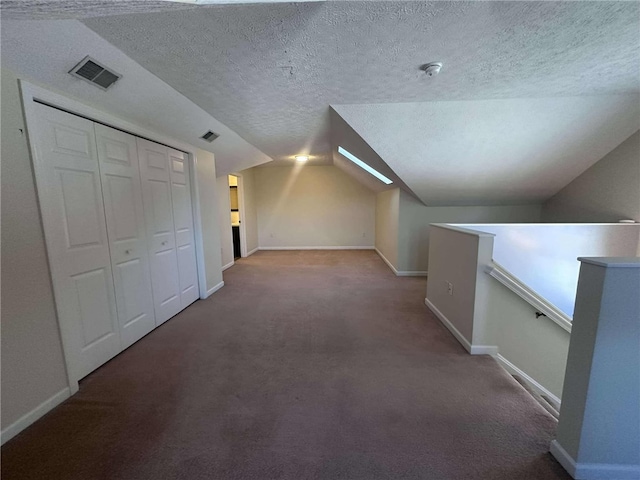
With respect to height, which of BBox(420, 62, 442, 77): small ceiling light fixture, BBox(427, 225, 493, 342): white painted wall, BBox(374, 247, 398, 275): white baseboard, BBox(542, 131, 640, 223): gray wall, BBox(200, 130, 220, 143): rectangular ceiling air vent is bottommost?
BBox(374, 247, 398, 275): white baseboard

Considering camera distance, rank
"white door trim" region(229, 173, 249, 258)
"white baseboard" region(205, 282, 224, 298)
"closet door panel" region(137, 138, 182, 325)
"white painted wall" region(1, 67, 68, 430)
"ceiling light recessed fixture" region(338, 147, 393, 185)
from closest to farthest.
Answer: "white painted wall" region(1, 67, 68, 430)
"closet door panel" region(137, 138, 182, 325)
"white baseboard" region(205, 282, 224, 298)
"ceiling light recessed fixture" region(338, 147, 393, 185)
"white door trim" region(229, 173, 249, 258)

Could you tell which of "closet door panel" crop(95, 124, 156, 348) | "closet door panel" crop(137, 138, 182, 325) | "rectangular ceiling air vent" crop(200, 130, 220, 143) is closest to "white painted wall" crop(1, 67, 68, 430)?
"closet door panel" crop(95, 124, 156, 348)

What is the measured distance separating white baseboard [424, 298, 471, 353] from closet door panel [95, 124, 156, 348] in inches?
121

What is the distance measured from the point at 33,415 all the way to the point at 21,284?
80 cm

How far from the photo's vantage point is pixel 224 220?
5219mm

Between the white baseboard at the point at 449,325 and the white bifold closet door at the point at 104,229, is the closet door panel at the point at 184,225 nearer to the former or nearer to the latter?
the white bifold closet door at the point at 104,229

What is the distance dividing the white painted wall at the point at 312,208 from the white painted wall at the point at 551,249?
3.88 meters

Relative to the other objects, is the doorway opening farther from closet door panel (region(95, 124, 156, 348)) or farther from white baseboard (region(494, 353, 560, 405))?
white baseboard (region(494, 353, 560, 405))

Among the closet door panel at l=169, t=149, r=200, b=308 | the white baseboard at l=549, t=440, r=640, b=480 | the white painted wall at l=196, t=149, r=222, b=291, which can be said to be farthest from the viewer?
the white painted wall at l=196, t=149, r=222, b=291

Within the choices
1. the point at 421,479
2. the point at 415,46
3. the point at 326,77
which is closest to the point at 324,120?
the point at 326,77

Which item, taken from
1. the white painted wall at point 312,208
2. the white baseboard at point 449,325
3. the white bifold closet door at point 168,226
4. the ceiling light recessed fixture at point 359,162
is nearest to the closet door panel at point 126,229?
the white bifold closet door at point 168,226

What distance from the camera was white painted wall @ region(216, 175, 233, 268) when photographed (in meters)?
4.95

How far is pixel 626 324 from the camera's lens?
1064mm

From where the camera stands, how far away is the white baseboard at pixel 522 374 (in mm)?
2143
